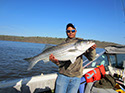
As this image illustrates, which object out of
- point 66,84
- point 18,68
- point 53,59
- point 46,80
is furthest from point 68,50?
point 18,68

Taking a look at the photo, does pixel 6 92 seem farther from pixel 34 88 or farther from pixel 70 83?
pixel 70 83

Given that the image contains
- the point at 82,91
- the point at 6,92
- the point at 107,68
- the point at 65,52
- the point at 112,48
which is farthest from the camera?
the point at 107,68

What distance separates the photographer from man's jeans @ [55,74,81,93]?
2652mm

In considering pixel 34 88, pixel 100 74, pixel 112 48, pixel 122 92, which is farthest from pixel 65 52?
pixel 112 48

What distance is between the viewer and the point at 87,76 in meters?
4.20

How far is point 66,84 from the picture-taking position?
2680mm

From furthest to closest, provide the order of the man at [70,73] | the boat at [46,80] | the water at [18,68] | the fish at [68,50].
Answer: the water at [18,68]
the boat at [46,80]
the fish at [68,50]
the man at [70,73]

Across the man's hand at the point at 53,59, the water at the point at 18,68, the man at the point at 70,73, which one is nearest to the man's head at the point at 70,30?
the man at the point at 70,73

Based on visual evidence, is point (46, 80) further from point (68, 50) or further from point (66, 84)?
point (68, 50)

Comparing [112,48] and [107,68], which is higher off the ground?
[112,48]

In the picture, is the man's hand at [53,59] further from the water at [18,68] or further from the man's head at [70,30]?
the water at [18,68]

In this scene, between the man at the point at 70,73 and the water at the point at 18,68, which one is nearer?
the man at the point at 70,73

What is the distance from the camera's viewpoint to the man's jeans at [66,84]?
2.65 meters

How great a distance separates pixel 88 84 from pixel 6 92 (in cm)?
330
